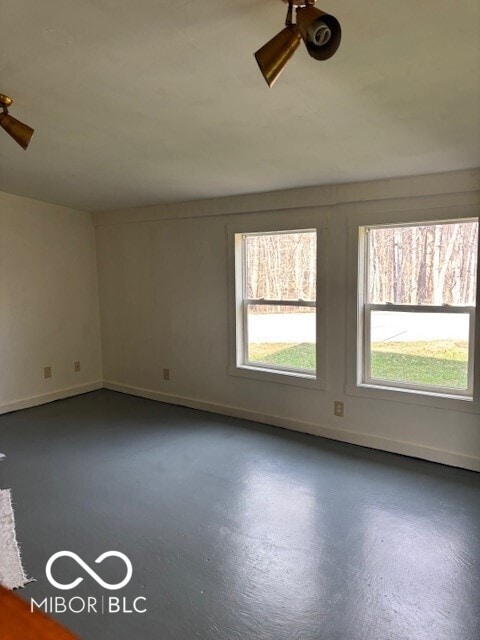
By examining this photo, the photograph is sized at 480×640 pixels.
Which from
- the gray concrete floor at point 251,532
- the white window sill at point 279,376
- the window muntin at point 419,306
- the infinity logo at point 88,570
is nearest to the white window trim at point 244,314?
the white window sill at point 279,376

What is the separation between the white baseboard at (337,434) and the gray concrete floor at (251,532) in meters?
0.09

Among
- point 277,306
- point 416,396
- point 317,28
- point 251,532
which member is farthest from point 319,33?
point 277,306

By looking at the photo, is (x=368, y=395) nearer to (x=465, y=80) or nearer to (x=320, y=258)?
(x=320, y=258)

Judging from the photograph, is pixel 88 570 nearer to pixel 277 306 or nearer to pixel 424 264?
pixel 277 306

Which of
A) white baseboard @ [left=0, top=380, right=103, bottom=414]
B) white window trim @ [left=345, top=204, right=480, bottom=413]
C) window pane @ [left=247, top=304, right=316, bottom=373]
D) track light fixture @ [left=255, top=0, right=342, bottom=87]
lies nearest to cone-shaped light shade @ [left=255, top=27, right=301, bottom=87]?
track light fixture @ [left=255, top=0, right=342, bottom=87]

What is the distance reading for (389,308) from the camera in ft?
11.6

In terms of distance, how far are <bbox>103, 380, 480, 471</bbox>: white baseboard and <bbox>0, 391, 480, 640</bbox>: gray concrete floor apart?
0.09 metres

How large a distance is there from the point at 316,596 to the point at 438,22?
2.35 meters

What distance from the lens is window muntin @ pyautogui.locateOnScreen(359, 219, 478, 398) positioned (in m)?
3.24

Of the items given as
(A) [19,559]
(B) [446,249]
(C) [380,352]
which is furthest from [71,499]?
(B) [446,249]

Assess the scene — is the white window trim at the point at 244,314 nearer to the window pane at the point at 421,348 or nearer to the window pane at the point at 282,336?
the window pane at the point at 282,336

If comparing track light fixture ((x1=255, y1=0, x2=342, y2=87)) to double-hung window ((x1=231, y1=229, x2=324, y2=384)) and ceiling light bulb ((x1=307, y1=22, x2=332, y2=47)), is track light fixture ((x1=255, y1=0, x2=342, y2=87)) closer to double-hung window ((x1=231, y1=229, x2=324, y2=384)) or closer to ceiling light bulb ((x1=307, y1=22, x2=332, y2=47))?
ceiling light bulb ((x1=307, y1=22, x2=332, y2=47))

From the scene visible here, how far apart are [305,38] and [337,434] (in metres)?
3.12

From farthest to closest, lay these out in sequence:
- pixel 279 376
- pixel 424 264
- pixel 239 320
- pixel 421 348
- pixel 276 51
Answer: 1. pixel 239 320
2. pixel 279 376
3. pixel 421 348
4. pixel 424 264
5. pixel 276 51
